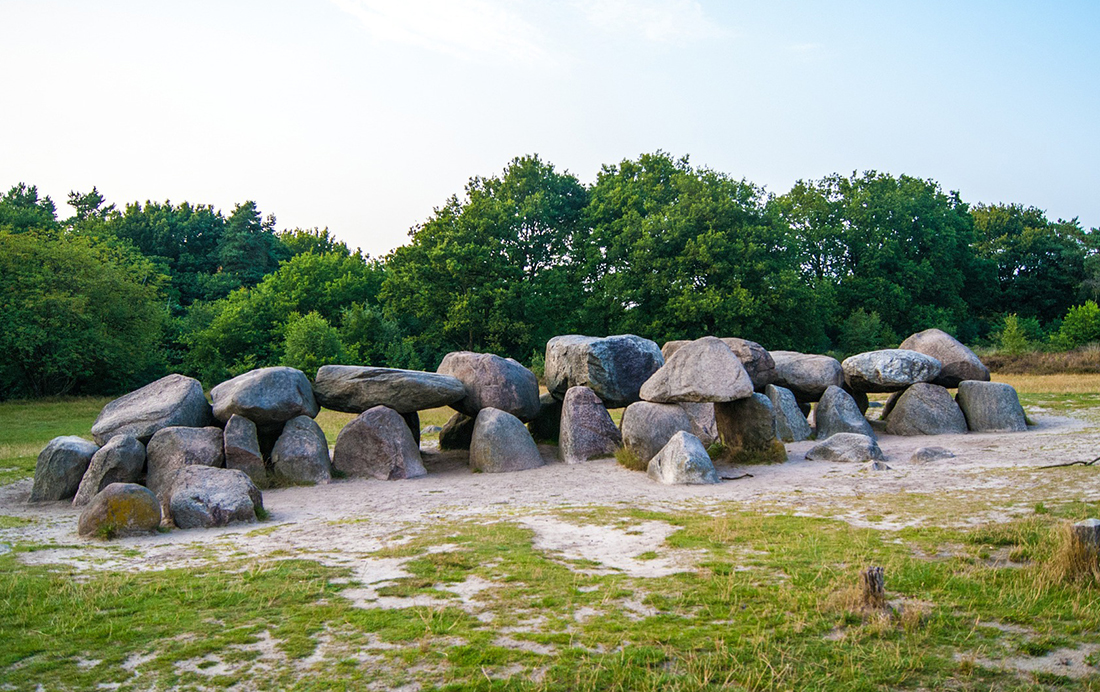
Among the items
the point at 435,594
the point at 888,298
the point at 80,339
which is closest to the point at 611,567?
the point at 435,594

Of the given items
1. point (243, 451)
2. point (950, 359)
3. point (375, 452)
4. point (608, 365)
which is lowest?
point (375, 452)

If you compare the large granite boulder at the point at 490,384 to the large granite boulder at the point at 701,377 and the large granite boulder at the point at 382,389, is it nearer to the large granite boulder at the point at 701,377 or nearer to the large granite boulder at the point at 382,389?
the large granite boulder at the point at 382,389

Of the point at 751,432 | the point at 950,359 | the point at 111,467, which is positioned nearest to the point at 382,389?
the point at 111,467

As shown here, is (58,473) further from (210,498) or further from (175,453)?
(210,498)

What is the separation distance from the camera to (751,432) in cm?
1420

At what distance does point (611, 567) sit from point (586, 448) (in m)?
8.20

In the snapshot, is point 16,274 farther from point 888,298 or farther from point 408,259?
point 888,298

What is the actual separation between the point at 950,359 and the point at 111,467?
54.1 ft

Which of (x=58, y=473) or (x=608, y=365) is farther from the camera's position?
(x=608, y=365)

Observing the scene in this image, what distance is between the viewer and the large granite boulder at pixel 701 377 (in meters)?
13.7

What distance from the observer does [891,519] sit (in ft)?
28.1

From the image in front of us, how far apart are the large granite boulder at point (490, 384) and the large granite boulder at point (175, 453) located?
15.2 ft

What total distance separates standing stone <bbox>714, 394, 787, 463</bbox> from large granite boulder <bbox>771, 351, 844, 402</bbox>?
13.1ft

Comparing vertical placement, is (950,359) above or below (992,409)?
above
